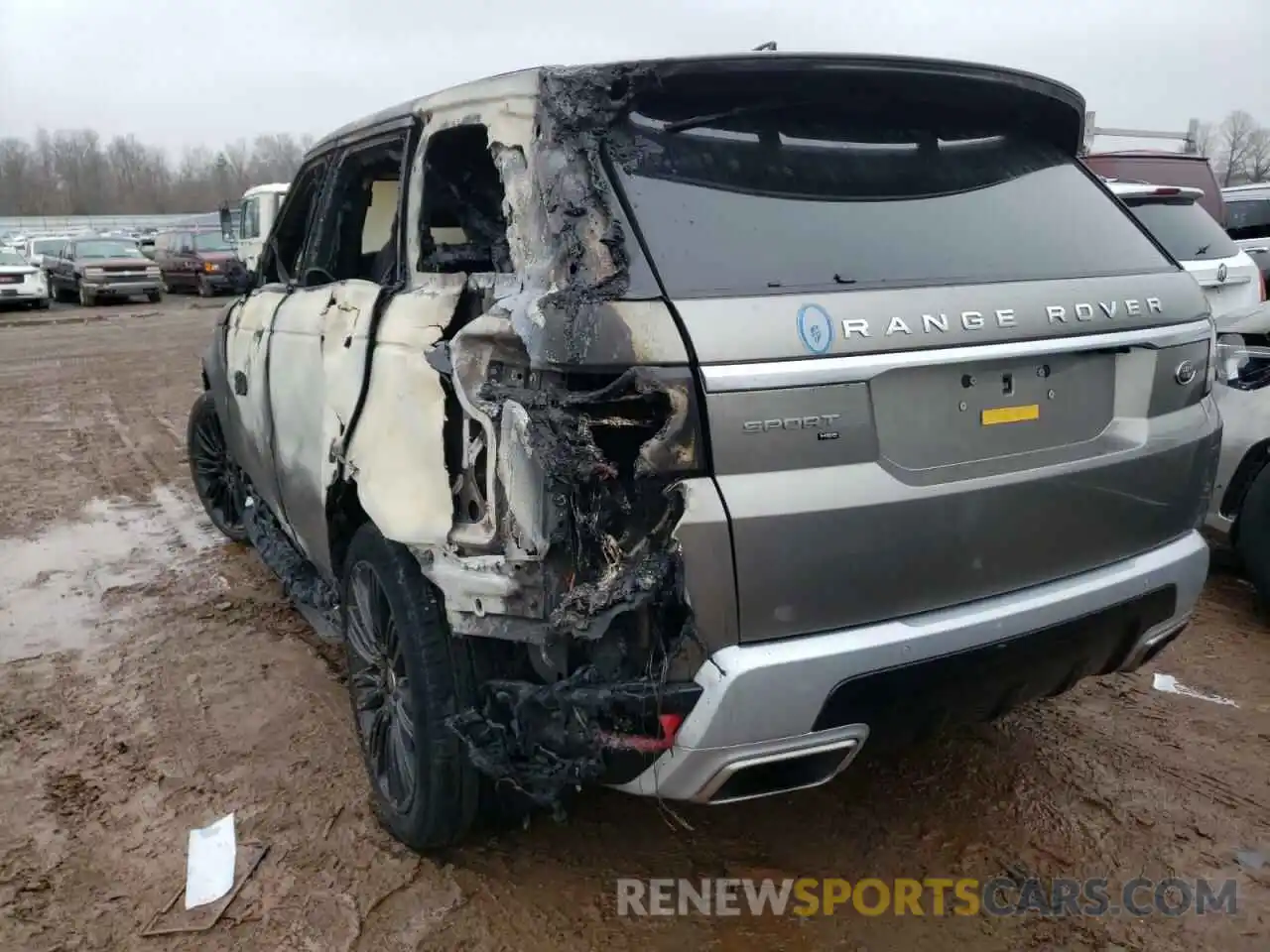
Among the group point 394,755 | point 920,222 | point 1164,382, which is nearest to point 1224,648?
point 1164,382

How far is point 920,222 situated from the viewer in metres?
2.54

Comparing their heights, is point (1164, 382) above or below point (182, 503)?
above

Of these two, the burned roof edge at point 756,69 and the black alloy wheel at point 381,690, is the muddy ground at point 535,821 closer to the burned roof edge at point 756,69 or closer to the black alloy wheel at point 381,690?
the black alloy wheel at point 381,690

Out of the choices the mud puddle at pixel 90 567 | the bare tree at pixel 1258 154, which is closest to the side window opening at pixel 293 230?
the mud puddle at pixel 90 567

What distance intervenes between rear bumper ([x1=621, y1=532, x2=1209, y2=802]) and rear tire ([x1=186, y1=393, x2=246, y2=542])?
4.31 metres

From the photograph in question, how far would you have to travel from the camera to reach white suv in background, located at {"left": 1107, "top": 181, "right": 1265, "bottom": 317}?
6.62m

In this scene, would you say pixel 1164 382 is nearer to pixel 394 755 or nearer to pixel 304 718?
pixel 394 755

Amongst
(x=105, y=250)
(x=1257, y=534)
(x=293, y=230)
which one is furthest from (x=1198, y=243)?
(x=105, y=250)

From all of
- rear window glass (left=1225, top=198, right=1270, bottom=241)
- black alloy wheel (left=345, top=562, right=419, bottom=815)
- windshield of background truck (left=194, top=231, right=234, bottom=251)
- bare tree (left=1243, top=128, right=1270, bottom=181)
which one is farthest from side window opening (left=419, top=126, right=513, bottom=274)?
bare tree (left=1243, top=128, right=1270, bottom=181)

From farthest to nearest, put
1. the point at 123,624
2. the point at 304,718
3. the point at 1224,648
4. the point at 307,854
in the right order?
the point at 123,624 < the point at 1224,648 < the point at 304,718 < the point at 307,854

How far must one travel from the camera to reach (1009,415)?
8.02 ft

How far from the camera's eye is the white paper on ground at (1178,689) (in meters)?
3.88

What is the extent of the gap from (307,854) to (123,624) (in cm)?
233

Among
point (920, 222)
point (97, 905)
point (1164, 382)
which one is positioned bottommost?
point (97, 905)
